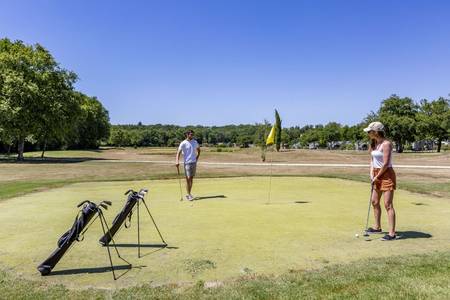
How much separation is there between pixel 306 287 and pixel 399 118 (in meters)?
80.3

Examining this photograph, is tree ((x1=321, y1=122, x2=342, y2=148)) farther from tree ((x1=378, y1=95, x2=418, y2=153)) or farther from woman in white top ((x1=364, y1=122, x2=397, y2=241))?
woman in white top ((x1=364, y1=122, x2=397, y2=241))

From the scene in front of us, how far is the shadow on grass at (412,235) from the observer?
25.0 feet

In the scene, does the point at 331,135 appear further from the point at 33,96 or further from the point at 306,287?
the point at 306,287

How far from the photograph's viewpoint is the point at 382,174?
25.3ft

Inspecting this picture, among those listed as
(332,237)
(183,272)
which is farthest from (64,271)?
(332,237)

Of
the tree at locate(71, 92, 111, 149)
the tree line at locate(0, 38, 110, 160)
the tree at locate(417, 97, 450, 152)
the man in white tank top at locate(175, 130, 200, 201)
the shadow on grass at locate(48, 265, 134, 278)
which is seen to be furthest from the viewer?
the tree at locate(71, 92, 111, 149)

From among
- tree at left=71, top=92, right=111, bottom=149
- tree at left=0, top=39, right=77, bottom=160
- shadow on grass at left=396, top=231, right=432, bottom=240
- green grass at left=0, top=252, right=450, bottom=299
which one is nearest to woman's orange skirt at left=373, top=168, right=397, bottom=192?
shadow on grass at left=396, top=231, right=432, bottom=240

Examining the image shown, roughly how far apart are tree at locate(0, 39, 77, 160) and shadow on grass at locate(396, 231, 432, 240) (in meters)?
39.7

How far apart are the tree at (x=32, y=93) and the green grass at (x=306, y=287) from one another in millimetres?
39214

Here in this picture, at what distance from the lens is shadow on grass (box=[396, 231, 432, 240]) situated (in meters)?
7.63

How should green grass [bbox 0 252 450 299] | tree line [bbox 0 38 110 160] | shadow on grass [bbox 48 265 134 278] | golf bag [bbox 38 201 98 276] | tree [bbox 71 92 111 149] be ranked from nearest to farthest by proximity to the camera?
1. green grass [bbox 0 252 450 299]
2. golf bag [bbox 38 201 98 276]
3. shadow on grass [bbox 48 265 134 278]
4. tree line [bbox 0 38 110 160]
5. tree [bbox 71 92 111 149]

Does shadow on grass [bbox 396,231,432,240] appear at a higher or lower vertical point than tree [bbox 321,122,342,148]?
A: lower

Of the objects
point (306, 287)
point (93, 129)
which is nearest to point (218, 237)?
point (306, 287)

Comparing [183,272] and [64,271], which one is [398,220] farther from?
[64,271]
